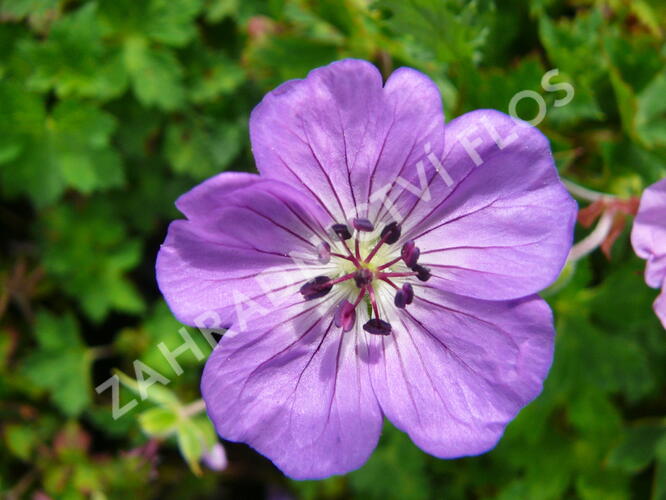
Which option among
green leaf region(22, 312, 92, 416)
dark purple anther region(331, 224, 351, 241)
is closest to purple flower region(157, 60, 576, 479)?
dark purple anther region(331, 224, 351, 241)

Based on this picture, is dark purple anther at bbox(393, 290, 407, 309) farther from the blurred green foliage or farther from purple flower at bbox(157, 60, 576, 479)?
the blurred green foliage

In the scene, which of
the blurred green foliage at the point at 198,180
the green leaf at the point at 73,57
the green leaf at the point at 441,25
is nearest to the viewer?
the green leaf at the point at 441,25

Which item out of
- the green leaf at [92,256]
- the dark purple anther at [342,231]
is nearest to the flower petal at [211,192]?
the dark purple anther at [342,231]

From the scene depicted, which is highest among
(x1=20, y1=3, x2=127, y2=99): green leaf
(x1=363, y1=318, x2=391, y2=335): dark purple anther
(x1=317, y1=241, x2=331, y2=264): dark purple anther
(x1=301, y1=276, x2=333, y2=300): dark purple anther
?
(x1=20, y1=3, x2=127, y2=99): green leaf

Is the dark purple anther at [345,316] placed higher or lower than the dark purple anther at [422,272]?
lower

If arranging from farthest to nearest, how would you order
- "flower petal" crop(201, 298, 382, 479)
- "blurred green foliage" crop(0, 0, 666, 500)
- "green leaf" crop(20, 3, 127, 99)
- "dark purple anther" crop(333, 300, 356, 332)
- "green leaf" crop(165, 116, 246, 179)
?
1. "green leaf" crop(165, 116, 246, 179)
2. "green leaf" crop(20, 3, 127, 99)
3. "blurred green foliage" crop(0, 0, 666, 500)
4. "dark purple anther" crop(333, 300, 356, 332)
5. "flower petal" crop(201, 298, 382, 479)

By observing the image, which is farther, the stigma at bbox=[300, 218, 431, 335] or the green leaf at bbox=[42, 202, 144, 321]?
the green leaf at bbox=[42, 202, 144, 321]

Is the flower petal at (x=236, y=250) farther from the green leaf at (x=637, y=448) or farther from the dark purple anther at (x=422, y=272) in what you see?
the green leaf at (x=637, y=448)
